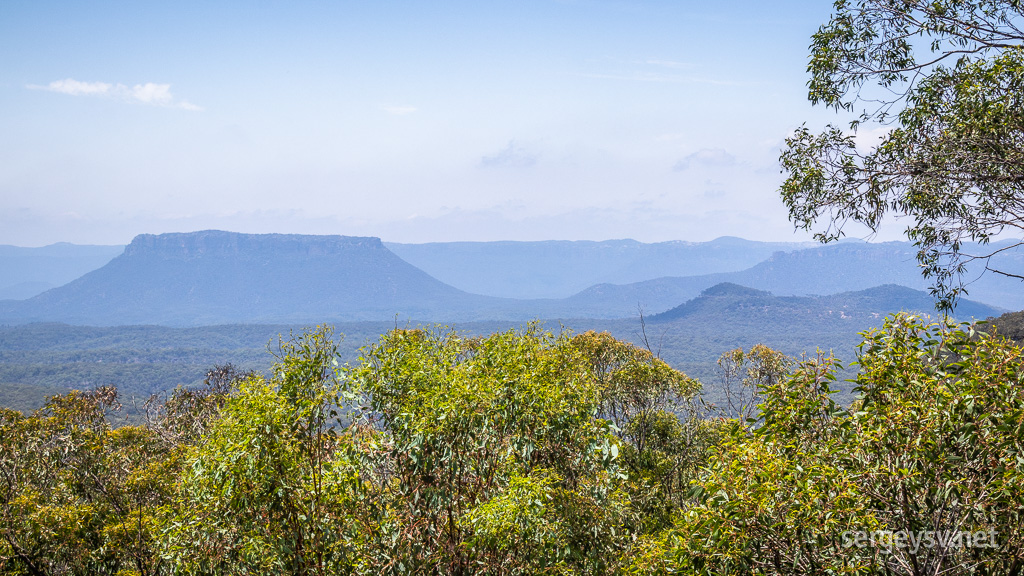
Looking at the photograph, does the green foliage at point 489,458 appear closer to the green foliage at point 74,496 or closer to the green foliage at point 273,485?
the green foliage at point 273,485

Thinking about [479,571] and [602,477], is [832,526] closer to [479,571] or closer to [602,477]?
[602,477]

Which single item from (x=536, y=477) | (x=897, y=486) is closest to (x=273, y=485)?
(x=536, y=477)

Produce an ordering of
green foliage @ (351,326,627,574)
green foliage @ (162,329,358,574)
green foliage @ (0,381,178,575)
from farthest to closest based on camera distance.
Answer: green foliage @ (0,381,178,575)
green foliage @ (351,326,627,574)
green foliage @ (162,329,358,574)

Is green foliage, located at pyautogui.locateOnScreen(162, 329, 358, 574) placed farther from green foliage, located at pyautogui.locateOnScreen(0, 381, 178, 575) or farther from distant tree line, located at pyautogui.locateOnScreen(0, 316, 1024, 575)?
green foliage, located at pyautogui.locateOnScreen(0, 381, 178, 575)

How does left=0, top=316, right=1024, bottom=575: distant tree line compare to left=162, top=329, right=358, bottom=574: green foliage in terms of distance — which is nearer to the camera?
left=0, top=316, right=1024, bottom=575: distant tree line

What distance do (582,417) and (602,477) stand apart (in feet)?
2.48

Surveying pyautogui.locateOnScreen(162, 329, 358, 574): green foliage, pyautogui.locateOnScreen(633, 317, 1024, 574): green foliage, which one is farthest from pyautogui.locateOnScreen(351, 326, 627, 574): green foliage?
pyautogui.locateOnScreen(633, 317, 1024, 574): green foliage

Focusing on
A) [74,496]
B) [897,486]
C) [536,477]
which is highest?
[897,486]

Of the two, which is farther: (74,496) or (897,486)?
(74,496)

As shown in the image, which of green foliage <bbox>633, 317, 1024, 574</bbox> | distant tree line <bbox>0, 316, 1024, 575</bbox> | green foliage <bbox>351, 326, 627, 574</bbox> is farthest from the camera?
green foliage <bbox>351, 326, 627, 574</bbox>

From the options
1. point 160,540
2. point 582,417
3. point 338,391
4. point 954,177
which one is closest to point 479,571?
point 582,417

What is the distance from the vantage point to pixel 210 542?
648cm

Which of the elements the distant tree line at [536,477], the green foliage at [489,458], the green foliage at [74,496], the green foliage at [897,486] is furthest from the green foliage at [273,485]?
the green foliage at [74,496]

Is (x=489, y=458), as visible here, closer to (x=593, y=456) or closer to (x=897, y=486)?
(x=593, y=456)
